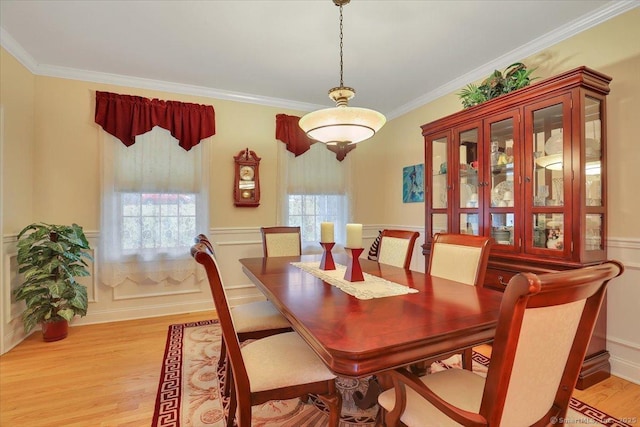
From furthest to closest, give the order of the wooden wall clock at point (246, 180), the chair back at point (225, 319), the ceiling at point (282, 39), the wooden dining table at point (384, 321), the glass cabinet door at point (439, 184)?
the wooden wall clock at point (246, 180) < the glass cabinet door at point (439, 184) < the ceiling at point (282, 39) < the chair back at point (225, 319) < the wooden dining table at point (384, 321)

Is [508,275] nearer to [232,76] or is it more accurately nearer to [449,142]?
[449,142]

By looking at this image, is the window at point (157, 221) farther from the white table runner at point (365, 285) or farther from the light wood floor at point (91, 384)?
the white table runner at point (365, 285)

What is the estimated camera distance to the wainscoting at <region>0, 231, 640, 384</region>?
6.70ft

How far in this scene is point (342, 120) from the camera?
74.9 inches

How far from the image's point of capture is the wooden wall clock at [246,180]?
12.0ft

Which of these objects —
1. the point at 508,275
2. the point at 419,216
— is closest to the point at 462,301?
the point at 508,275

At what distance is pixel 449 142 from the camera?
2.86 metres

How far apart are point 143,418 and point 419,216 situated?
10.6ft

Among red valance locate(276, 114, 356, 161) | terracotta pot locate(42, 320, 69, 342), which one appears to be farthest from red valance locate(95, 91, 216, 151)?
terracotta pot locate(42, 320, 69, 342)

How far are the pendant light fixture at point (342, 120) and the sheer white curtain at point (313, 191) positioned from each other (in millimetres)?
1770

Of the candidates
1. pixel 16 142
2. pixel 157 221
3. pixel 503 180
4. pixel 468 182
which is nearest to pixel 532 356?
pixel 503 180

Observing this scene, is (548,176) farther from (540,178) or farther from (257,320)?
(257,320)

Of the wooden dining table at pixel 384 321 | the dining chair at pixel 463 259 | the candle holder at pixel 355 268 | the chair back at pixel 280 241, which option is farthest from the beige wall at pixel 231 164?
the candle holder at pixel 355 268

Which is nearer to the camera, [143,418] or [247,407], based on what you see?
[247,407]
